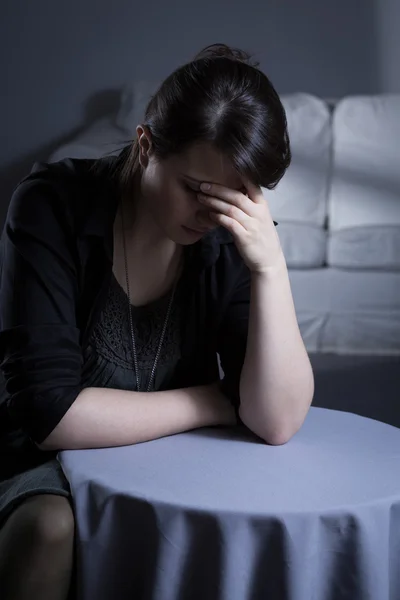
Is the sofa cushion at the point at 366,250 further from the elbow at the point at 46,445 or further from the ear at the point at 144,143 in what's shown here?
the elbow at the point at 46,445

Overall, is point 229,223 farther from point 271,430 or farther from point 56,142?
point 56,142

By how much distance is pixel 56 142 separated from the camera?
14.0 ft

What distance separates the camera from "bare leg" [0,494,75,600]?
3.16 feet

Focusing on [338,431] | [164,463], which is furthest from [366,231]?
[164,463]

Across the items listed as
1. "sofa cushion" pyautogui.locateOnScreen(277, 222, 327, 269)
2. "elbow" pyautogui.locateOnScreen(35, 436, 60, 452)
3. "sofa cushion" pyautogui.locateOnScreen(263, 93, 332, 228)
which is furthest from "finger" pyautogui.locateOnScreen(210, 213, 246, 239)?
"sofa cushion" pyautogui.locateOnScreen(263, 93, 332, 228)

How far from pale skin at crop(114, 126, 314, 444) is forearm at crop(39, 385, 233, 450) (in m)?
0.08

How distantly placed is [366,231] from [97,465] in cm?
228

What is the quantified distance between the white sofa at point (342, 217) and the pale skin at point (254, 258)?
75.3 inches

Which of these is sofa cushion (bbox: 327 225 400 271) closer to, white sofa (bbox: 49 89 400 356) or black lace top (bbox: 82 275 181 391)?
white sofa (bbox: 49 89 400 356)

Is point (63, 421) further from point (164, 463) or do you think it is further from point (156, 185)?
point (156, 185)

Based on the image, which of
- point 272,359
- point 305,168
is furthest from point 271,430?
point 305,168

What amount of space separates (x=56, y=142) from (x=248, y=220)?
10.8ft

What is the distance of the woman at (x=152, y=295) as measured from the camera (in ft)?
3.62

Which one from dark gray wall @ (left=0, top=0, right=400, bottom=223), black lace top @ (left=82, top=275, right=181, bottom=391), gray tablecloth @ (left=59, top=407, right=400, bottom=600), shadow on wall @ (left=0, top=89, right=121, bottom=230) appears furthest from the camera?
shadow on wall @ (left=0, top=89, right=121, bottom=230)
